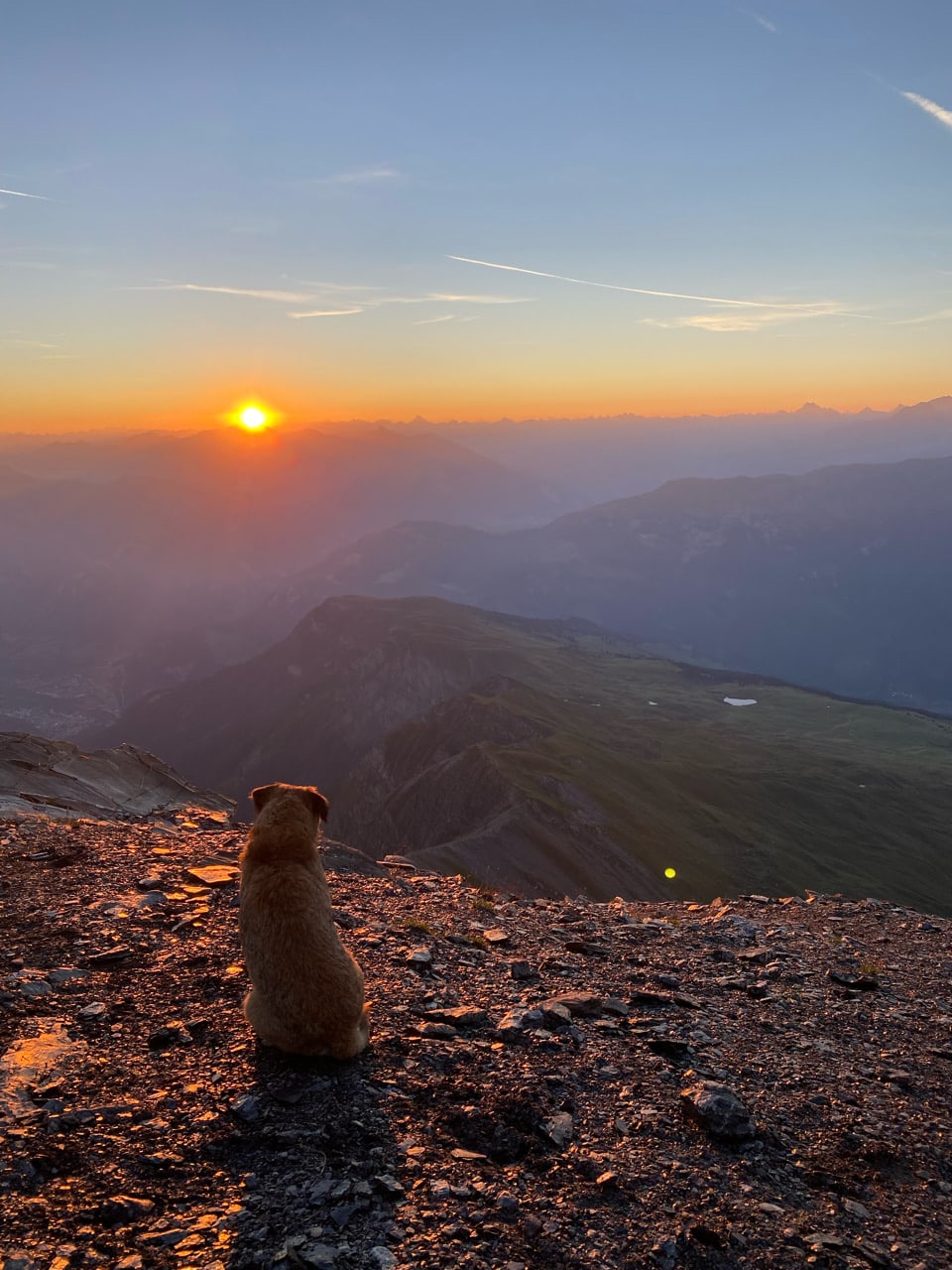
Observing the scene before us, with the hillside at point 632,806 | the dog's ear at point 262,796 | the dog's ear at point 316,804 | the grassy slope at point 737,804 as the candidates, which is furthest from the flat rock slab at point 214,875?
the grassy slope at point 737,804

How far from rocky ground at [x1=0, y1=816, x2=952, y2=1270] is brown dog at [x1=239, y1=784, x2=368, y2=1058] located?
1.22 ft

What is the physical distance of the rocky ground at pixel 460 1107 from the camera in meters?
5.98

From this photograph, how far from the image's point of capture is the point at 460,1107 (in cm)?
759

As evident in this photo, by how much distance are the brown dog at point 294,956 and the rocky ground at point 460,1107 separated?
372 mm

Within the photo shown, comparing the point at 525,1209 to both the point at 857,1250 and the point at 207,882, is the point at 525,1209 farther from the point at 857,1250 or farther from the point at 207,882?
the point at 207,882

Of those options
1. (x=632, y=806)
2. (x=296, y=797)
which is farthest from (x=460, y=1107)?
(x=632, y=806)

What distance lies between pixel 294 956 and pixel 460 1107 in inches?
84.7

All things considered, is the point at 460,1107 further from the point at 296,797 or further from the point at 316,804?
the point at 296,797

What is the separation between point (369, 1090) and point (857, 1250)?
14.0 ft

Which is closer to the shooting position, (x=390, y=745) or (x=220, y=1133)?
(x=220, y=1133)

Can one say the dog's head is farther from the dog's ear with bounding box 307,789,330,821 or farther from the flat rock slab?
the flat rock slab

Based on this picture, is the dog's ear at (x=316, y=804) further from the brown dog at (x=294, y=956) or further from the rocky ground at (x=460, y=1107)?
the rocky ground at (x=460, y=1107)

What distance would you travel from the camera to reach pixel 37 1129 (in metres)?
6.62

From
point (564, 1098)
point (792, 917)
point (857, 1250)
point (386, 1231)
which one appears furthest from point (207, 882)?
point (792, 917)
